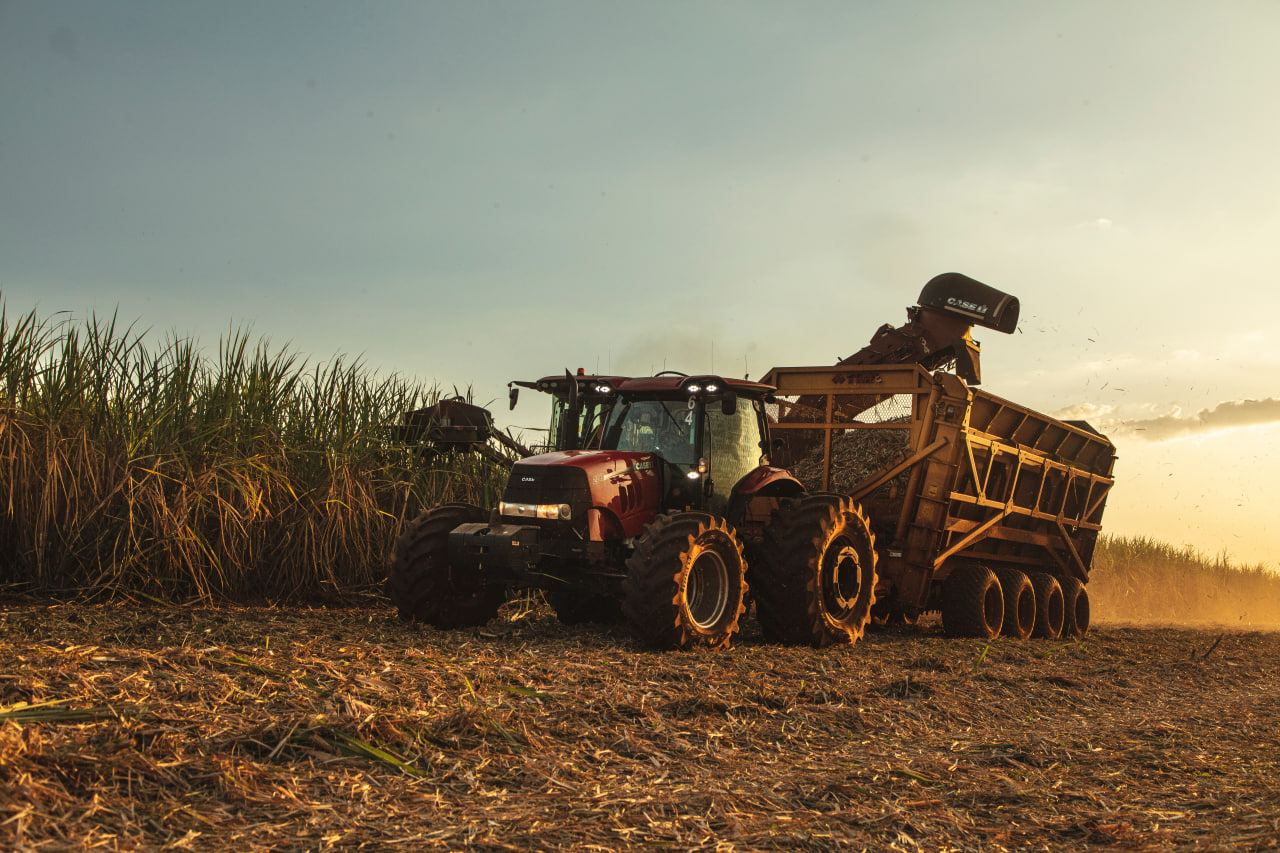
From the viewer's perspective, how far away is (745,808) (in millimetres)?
4047

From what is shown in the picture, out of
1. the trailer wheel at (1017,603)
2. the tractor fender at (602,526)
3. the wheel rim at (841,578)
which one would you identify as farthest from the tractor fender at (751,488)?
the trailer wheel at (1017,603)

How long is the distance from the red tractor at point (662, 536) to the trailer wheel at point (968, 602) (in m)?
2.32

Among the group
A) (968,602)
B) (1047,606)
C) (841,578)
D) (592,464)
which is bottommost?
(1047,606)

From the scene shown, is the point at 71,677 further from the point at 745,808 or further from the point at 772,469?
the point at 772,469

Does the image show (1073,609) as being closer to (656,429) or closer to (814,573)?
(814,573)

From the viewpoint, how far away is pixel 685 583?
7.58 m

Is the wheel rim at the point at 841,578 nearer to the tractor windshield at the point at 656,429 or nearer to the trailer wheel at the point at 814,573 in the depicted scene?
the trailer wheel at the point at 814,573

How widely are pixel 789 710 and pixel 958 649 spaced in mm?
4579

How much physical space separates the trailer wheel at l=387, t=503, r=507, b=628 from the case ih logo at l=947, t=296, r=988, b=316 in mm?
6215

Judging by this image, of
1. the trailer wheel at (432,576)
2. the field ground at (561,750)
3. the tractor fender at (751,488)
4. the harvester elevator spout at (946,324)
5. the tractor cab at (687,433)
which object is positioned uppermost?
the harvester elevator spout at (946,324)

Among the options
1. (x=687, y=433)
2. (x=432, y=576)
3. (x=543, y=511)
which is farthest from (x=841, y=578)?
(x=432, y=576)

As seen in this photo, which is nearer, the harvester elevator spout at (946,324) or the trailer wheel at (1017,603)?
the harvester elevator spout at (946,324)

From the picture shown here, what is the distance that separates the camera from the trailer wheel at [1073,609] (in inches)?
540

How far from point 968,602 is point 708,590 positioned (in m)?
4.18
